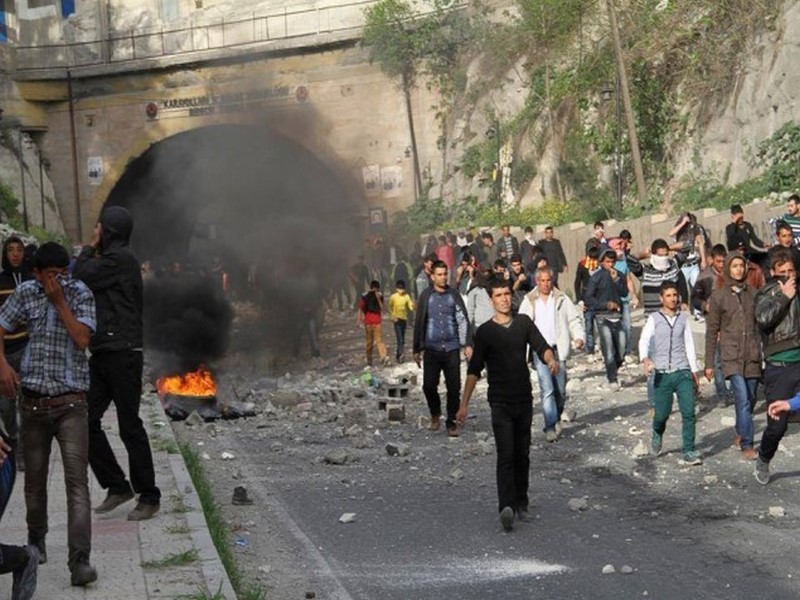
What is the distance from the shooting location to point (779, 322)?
457 inches

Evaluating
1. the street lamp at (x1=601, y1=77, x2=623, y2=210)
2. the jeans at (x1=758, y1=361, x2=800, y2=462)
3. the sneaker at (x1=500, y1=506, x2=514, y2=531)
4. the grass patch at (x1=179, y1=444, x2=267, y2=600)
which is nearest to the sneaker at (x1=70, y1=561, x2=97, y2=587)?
the grass patch at (x1=179, y1=444, x2=267, y2=600)

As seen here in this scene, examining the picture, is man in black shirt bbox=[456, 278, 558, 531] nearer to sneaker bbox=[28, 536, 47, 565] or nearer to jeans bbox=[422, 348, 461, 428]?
sneaker bbox=[28, 536, 47, 565]

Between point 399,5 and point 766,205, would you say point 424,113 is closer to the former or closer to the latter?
point 399,5

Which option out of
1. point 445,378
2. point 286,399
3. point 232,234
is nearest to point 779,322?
point 445,378

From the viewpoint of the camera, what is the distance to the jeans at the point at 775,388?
444 inches

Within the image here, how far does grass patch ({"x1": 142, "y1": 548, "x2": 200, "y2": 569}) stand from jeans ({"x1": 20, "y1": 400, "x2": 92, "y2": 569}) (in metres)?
0.40

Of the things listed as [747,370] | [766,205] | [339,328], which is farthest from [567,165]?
[747,370]

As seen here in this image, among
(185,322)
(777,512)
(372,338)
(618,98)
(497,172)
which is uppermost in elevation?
(618,98)

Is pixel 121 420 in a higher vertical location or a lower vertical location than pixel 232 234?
lower

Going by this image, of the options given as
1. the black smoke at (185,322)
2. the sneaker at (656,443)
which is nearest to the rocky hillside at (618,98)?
the black smoke at (185,322)

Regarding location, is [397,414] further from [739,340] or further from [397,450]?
[739,340]

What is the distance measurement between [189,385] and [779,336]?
10.0m

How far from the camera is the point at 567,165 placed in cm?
4241

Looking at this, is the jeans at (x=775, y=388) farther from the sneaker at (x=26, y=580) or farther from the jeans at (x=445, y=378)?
the sneaker at (x=26, y=580)
